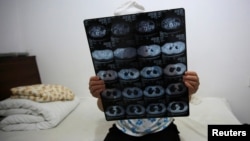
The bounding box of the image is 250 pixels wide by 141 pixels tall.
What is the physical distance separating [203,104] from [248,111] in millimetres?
452

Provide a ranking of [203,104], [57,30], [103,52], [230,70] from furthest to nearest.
Answer: [57,30] < [230,70] < [203,104] < [103,52]

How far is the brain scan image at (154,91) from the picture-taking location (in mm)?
727

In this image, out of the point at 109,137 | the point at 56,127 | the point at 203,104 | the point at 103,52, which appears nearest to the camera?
the point at 103,52

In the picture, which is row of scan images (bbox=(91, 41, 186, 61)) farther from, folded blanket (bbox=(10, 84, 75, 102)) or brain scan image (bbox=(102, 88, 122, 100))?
folded blanket (bbox=(10, 84, 75, 102))

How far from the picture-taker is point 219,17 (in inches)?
57.8

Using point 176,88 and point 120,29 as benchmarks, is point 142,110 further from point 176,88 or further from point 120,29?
point 120,29

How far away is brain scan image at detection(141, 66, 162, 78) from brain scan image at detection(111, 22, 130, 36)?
148 mm

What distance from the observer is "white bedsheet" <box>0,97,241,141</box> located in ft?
3.45

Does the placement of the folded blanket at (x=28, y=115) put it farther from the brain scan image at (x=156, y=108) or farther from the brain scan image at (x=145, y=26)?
the brain scan image at (x=145, y=26)

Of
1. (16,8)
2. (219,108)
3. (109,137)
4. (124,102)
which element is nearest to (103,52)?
(124,102)

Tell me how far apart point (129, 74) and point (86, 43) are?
104 centimetres

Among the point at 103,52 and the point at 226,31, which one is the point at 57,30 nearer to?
the point at 103,52

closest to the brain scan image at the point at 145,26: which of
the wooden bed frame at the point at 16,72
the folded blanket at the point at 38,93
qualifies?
the folded blanket at the point at 38,93

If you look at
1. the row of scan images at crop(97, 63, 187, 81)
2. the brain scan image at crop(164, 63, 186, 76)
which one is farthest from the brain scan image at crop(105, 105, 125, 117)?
the brain scan image at crop(164, 63, 186, 76)
